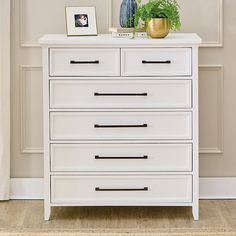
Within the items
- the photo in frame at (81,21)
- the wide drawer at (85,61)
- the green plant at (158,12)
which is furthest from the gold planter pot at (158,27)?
the photo in frame at (81,21)

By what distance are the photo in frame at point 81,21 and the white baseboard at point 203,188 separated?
0.98m

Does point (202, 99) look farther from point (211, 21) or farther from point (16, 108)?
point (16, 108)

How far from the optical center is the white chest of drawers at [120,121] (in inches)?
156

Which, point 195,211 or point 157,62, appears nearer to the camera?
point 157,62

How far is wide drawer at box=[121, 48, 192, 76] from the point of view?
3.95m

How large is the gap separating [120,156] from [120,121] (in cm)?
20

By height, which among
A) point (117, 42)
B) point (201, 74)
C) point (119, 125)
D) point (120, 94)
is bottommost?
point (119, 125)

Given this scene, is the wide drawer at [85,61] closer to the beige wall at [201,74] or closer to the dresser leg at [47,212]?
the beige wall at [201,74]

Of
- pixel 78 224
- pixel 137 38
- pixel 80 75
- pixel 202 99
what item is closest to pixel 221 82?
pixel 202 99

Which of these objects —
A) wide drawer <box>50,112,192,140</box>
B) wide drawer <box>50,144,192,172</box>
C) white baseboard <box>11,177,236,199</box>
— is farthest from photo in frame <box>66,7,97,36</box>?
white baseboard <box>11,177,236,199</box>

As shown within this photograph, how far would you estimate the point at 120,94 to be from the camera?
156 inches

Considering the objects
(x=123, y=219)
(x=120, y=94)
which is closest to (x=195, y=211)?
(x=123, y=219)

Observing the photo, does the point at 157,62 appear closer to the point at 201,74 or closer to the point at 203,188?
the point at 201,74

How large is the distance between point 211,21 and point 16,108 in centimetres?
132
